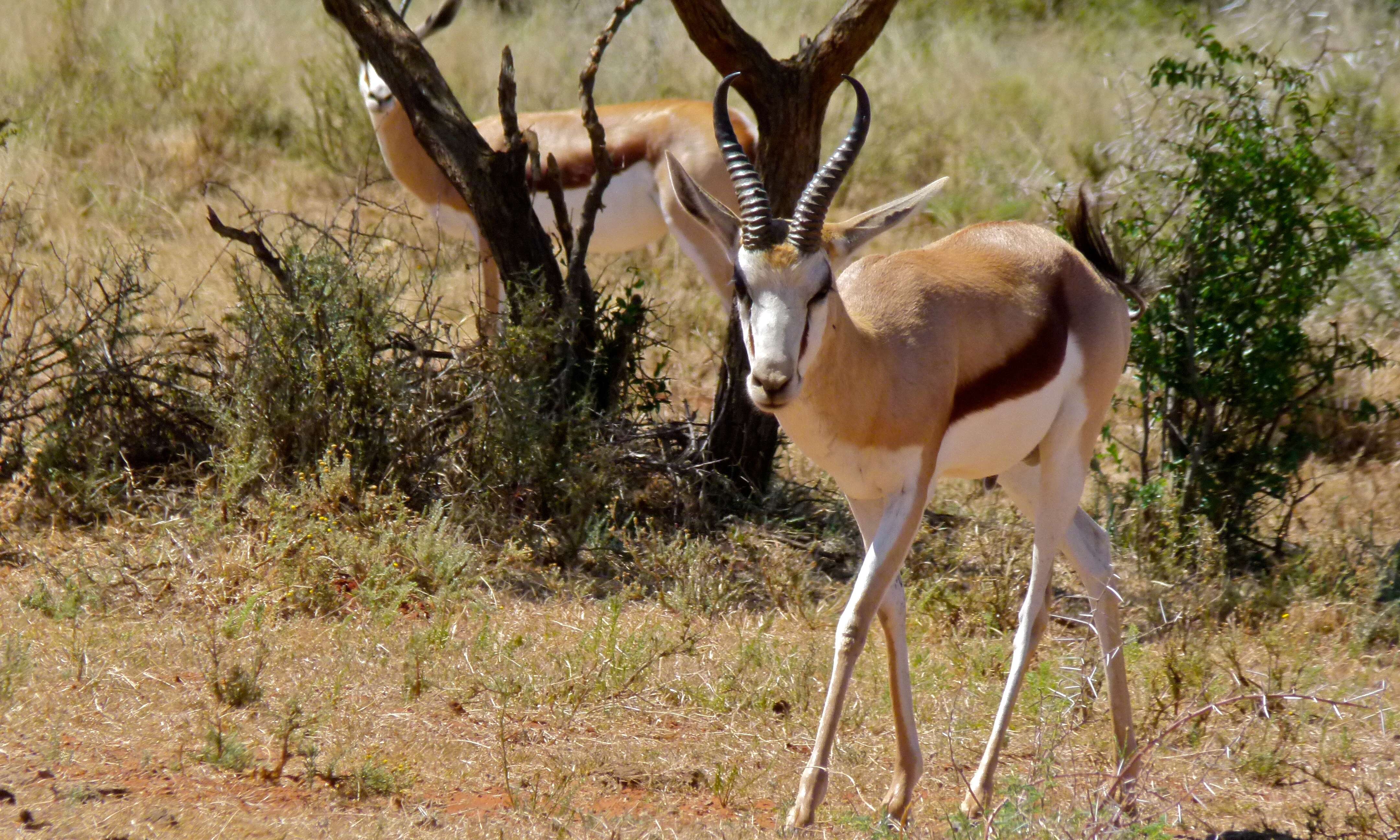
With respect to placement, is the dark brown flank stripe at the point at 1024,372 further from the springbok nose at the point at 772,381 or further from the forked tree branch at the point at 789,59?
the forked tree branch at the point at 789,59

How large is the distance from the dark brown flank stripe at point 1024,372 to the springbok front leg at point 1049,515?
23cm

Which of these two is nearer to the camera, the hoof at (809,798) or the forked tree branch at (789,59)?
the hoof at (809,798)

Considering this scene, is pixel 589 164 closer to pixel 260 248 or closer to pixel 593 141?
pixel 593 141

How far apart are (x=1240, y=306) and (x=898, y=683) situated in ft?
11.8

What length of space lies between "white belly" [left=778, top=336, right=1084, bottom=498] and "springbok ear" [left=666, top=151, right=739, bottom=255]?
0.56 metres

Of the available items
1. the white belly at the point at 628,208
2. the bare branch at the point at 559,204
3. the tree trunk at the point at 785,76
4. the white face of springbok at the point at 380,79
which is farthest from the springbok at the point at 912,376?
the white face of springbok at the point at 380,79

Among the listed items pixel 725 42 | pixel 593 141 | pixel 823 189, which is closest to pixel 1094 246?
pixel 823 189

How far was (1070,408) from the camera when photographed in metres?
4.64

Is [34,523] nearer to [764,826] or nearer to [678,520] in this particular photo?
[678,520]

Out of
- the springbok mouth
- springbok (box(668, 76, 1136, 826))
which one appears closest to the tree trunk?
springbok (box(668, 76, 1136, 826))

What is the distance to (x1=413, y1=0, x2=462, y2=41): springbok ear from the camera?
9.59 m

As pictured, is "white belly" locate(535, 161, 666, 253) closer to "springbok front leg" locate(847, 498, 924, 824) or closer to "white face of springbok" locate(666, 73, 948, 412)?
"white face of springbok" locate(666, 73, 948, 412)

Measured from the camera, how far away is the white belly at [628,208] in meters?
9.14

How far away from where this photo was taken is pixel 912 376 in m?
4.11
